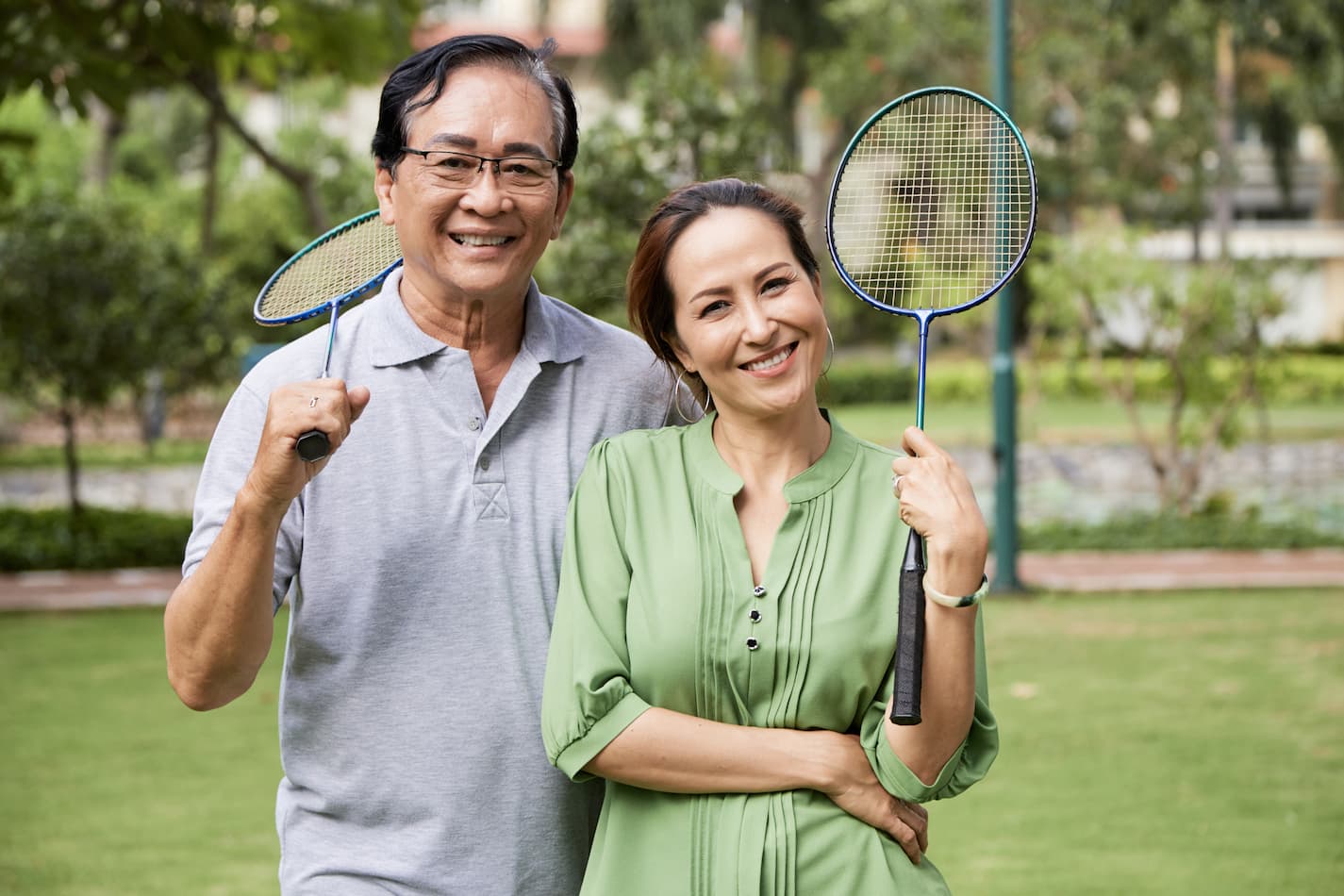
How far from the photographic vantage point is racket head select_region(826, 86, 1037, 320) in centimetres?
247

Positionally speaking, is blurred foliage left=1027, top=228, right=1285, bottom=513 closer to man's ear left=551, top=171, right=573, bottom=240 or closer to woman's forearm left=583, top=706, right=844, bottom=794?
man's ear left=551, top=171, right=573, bottom=240

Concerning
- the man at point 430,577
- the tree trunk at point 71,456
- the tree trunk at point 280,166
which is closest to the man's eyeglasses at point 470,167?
the man at point 430,577

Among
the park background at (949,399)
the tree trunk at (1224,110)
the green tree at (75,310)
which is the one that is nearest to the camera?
the park background at (949,399)

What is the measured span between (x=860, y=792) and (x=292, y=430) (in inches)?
33.0

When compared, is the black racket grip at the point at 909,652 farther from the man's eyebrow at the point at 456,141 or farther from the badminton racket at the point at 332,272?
the badminton racket at the point at 332,272

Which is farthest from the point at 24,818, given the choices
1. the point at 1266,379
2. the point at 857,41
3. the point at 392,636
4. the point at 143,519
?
the point at 857,41

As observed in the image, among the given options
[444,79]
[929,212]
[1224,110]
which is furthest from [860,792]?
[1224,110]

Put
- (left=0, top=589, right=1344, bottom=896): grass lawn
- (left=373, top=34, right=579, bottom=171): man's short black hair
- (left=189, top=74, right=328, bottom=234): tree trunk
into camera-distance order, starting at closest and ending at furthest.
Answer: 1. (left=373, top=34, right=579, bottom=171): man's short black hair
2. (left=0, top=589, right=1344, bottom=896): grass lawn
3. (left=189, top=74, right=328, bottom=234): tree trunk

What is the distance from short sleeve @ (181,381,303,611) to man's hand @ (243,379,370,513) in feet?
0.55

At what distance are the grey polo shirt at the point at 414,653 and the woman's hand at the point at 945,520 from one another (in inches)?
21.9

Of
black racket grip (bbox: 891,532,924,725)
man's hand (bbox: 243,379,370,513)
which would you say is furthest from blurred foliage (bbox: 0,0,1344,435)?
man's hand (bbox: 243,379,370,513)

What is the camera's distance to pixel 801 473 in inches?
89.7

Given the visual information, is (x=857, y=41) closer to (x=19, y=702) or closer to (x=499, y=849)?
(x=19, y=702)

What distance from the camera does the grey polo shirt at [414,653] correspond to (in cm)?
232
